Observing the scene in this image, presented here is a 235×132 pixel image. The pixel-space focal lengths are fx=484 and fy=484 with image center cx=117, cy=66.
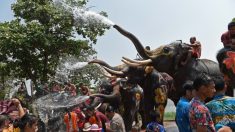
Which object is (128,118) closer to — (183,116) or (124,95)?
(124,95)

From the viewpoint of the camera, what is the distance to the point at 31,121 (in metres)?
5.01

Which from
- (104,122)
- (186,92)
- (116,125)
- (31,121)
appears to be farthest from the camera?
(104,122)

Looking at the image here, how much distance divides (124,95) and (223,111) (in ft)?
25.5

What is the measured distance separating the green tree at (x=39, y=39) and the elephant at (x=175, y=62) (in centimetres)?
1063

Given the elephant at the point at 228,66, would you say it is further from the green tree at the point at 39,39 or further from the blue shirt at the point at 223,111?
the green tree at the point at 39,39

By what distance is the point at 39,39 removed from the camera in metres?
20.2

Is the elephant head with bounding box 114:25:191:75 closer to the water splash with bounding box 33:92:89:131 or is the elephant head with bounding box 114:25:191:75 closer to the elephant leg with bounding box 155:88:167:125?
the elephant leg with bounding box 155:88:167:125

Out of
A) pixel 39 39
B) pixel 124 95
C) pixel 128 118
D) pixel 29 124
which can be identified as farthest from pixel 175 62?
pixel 39 39

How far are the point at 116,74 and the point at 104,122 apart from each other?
132 centimetres

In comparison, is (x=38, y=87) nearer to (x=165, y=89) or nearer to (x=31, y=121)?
(x=165, y=89)

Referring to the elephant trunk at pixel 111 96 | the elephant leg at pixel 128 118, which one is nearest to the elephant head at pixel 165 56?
the elephant trunk at pixel 111 96

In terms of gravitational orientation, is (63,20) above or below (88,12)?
above

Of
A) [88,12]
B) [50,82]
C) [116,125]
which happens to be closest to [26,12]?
[50,82]

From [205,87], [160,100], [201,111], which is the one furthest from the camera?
[160,100]
